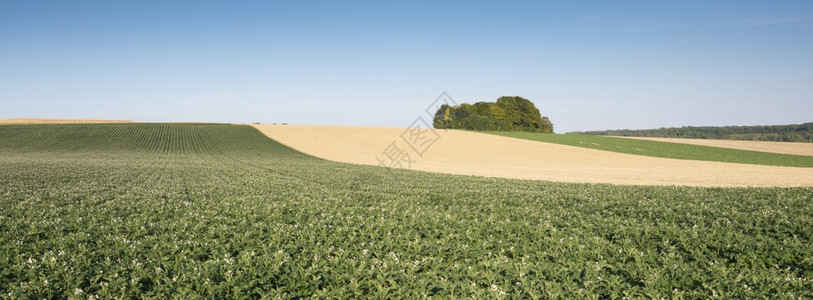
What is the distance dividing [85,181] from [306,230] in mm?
19213

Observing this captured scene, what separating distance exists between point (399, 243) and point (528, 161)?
4343cm

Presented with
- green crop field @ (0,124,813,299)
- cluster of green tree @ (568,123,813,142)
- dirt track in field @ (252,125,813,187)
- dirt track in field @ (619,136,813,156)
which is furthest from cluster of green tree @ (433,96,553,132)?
green crop field @ (0,124,813,299)

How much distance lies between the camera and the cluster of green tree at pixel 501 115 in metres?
119

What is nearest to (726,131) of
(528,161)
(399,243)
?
(528,161)

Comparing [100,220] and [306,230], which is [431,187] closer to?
[306,230]

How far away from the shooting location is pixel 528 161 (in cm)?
5081

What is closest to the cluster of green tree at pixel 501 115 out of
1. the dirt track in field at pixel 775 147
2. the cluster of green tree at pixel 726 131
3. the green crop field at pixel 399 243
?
A: the dirt track in field at pixel 775 147

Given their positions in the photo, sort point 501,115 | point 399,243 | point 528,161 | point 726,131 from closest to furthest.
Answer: point 399,243
point 528,161
point 501,115
point 726,131

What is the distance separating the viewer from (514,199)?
17781mm

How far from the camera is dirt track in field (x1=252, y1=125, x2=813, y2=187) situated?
33.3 m

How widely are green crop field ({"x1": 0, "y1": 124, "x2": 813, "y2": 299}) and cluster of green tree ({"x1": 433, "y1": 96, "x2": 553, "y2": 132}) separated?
9903 cm

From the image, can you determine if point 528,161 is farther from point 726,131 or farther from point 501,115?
point 726,131

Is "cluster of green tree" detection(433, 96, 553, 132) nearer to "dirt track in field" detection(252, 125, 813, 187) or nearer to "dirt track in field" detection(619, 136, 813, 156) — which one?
"dirt track in field" detection(252, 125, 813, 187)

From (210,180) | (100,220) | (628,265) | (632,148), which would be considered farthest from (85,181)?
(632,148)
